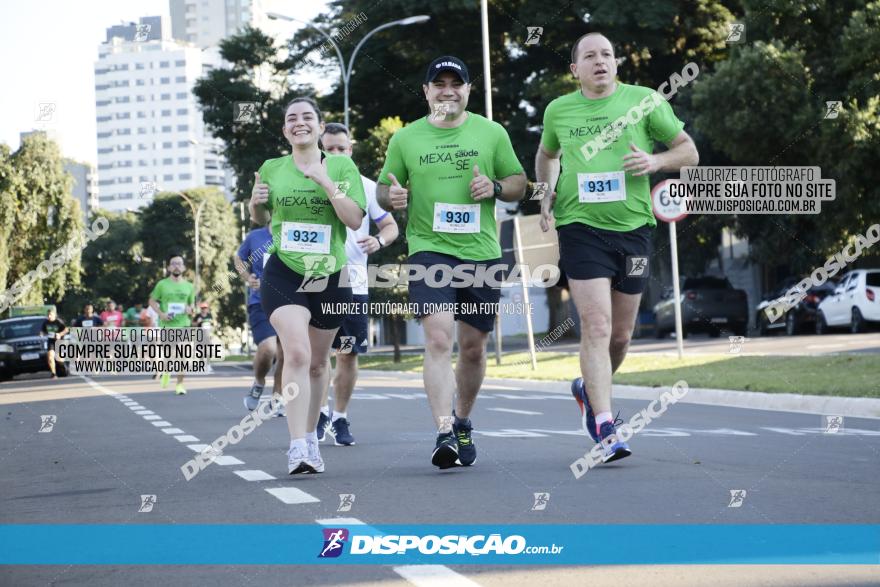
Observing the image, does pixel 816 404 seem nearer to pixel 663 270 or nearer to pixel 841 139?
pixel 841 139

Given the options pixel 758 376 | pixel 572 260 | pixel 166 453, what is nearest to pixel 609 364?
pixel 572 260

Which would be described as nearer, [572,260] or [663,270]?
[572,260]

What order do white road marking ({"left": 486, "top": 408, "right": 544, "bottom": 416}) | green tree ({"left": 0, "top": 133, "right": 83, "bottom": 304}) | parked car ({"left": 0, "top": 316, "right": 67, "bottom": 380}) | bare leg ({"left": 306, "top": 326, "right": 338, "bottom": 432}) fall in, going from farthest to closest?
green tree ({"left": 0, "top": 133, "right": 83, "bottom": 304}) < parked car ({"left": 0, "top": 316, "right": 67, "bottom": 380}) < white road marking ({"left": 486, "top": 408, "right": 544, "bottom": 416}) < bare leg ({"left": 306, "top": 326, "right": 338, "bottom": 432})

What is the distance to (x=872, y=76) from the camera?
104ft

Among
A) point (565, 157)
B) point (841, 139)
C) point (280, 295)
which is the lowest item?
point (280, 295)

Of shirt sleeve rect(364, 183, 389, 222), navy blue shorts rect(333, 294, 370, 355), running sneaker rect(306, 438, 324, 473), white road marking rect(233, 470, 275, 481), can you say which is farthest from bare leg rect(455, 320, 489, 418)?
navy blue shorts rect(333, 294, 370, 355)

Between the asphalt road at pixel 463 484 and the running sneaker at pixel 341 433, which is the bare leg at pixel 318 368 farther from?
the running sneaker at pixel 341 433

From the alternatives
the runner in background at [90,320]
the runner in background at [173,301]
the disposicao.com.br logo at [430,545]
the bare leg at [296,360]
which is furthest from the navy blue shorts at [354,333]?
the runner in background at [90,320]

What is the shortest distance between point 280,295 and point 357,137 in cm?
3838

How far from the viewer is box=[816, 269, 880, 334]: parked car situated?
110 ft

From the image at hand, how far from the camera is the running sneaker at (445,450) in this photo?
8375mm

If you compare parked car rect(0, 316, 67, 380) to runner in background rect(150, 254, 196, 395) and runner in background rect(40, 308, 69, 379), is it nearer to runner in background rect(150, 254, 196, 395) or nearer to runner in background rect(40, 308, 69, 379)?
runner in background rect(40, 308, 69, 379)

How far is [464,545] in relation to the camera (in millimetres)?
5500

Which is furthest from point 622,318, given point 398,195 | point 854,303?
point 854,303
